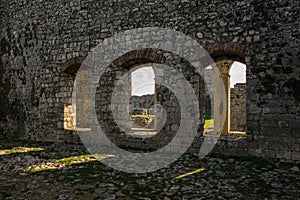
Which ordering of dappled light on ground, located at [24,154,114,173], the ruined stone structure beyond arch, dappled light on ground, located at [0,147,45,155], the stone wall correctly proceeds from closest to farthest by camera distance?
dappled light on ground, located at [24,154,114,173] < the ruined stone structure beyond arch < dappled light on ground, located at [0,147,45,155] < the stone wall

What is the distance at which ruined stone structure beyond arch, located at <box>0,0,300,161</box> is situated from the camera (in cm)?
622

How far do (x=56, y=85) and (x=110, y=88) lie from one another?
7.16 feet

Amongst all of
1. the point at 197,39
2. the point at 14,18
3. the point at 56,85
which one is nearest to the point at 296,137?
the point at 197,39

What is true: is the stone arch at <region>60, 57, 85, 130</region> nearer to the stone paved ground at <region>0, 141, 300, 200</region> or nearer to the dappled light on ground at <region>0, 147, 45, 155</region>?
the dappled light on ground at <region>0, 147, 45, 155</region>

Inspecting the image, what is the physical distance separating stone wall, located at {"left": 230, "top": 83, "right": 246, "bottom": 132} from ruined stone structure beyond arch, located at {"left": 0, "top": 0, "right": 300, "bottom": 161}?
5602 millimetres

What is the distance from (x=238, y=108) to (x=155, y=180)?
8.55 m

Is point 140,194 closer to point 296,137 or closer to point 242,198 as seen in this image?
point 242,198

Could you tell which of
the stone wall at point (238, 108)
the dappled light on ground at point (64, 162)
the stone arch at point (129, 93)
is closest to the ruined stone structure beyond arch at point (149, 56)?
the stone arch at point (129, 93)

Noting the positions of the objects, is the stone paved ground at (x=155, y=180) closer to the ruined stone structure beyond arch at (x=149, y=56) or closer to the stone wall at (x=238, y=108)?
the ruined stone structure beyond arch at (x=149, y=56)

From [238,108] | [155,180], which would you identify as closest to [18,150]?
[155,180]

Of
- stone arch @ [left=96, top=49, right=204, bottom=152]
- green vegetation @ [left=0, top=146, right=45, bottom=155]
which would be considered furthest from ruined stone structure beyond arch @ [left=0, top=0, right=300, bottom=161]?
green vegetation @ [left=0, top=146, right=45, bottom=155]

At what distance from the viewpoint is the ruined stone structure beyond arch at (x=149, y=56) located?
6.22 metres

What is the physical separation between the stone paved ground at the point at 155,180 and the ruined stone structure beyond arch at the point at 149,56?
37.7 inches

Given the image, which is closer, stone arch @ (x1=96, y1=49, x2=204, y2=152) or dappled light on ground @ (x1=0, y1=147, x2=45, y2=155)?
stone arch @ (x1=96, y1=49, x2=204, y2=152)
